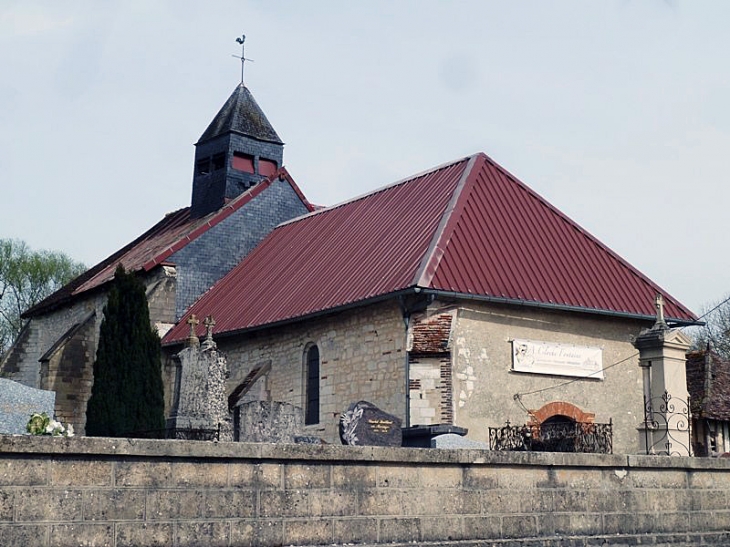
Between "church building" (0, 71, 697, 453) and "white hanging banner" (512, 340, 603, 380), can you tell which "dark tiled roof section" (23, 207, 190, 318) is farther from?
"white hanging banner" (512, 340, 603, 380)

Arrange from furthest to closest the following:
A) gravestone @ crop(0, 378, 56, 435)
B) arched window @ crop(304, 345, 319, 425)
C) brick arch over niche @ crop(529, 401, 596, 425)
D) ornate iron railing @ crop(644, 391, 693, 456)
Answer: arched window @ crop(304, 345, 319, 425)
brick arch over niche @ crop(529, 401, 596, 425)
gravestone @ crop(0, 378, 56, 435)
ornate iron railing @ crop(644, 391, 693, 456)

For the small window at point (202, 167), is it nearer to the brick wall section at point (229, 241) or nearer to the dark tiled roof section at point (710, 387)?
the brick wall section at point (229, 241)

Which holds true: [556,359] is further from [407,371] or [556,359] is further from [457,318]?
[407,371]

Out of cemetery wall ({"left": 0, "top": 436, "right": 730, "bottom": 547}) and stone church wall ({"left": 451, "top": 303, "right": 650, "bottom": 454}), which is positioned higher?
stone church wall ({"left": 451, "top": 303, "right": 650, "bottom": 454})

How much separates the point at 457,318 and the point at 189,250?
1066 cm

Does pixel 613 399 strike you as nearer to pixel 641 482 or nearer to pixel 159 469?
pixel 641 482

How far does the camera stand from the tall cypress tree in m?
21.2

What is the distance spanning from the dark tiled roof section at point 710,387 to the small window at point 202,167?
15.4m

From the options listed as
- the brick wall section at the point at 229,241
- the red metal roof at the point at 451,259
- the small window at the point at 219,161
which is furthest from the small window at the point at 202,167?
the red metal roof at the point at 451,259

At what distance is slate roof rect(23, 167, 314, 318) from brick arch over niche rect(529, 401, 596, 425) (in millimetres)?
11691

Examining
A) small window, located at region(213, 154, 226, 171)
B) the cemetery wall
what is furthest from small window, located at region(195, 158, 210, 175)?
the cemetery wall

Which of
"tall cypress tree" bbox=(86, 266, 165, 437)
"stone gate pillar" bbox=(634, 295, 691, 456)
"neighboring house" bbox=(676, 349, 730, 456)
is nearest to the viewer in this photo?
"stone gate pillar" bbox=(634, 295, 691, 456)

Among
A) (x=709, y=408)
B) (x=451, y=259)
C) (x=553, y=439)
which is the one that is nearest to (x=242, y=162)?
(x=451, y=259)

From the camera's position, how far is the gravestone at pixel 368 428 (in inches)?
454
